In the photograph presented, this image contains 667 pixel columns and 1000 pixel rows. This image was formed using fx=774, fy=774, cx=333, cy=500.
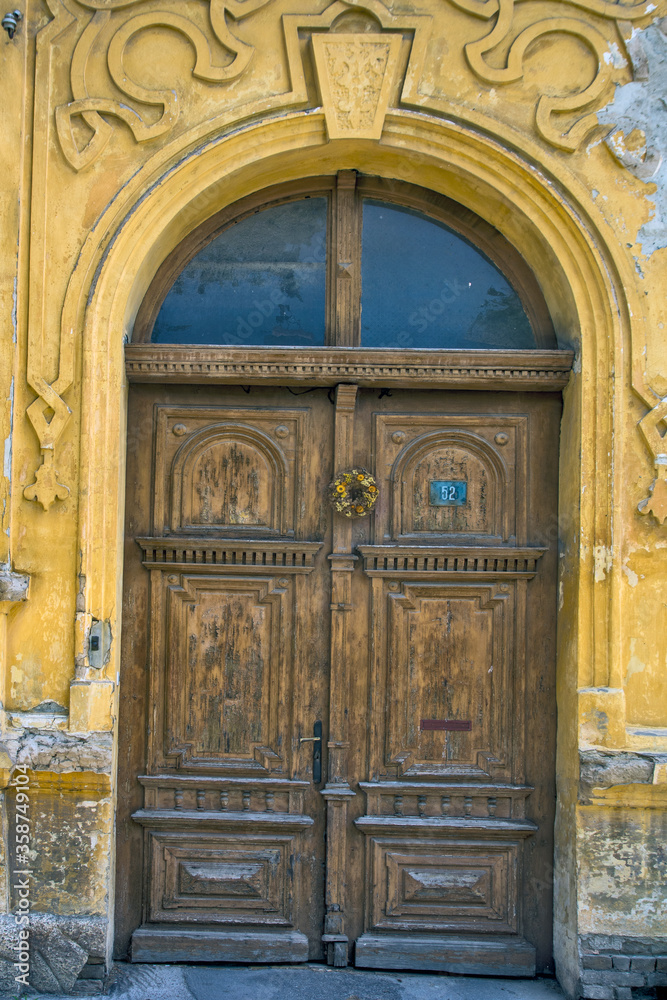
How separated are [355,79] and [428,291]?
104 cm

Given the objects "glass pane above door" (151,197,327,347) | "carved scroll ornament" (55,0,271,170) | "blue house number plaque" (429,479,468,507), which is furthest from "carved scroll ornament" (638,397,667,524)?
"carved scroll ornament" (55,0,271,170)

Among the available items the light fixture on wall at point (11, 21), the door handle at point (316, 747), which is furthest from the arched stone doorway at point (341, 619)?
the light fixture on wall at point (11, 21)

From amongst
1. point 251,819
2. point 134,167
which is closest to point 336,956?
point 251,819

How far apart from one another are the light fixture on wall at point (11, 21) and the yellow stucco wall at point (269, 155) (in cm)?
6

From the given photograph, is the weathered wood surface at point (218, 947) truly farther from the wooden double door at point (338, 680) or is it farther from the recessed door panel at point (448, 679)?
the recessed door panel at point (448, 679)

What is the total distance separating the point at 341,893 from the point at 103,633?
5.58 feet

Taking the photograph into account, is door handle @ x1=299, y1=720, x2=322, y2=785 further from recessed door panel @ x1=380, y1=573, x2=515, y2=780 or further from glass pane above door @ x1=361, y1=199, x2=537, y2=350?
glass pane above door @ x1=361, y1=199, x2=537, y2=350

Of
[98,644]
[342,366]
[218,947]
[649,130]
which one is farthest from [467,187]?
[218,947]

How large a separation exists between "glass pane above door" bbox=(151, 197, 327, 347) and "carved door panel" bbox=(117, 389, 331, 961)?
333 millimetres

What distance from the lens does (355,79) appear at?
3625 millimetres

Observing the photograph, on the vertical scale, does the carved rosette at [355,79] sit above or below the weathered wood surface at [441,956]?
above

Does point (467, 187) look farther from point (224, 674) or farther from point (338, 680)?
point (224, 674)

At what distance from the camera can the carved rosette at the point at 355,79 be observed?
3.59m

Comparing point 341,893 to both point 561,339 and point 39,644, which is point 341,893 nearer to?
point 39,644
